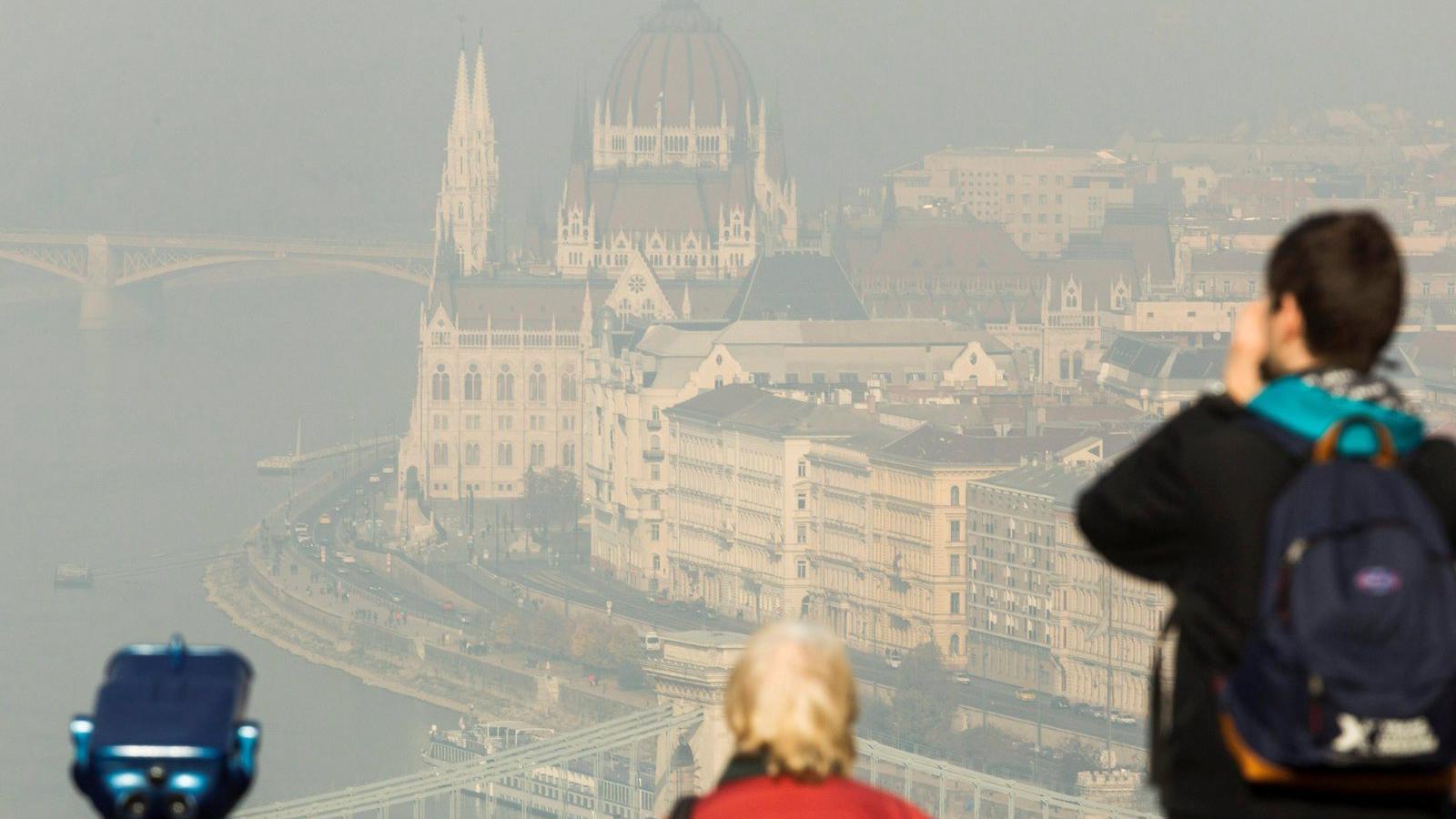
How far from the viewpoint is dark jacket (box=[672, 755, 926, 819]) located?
1901 mm

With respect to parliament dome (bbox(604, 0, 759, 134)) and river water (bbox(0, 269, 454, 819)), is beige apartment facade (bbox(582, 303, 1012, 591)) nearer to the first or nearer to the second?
river water (bbox(0, 269, 454, 819))

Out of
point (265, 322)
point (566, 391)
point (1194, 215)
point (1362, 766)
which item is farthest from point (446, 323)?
point (1362, 766)

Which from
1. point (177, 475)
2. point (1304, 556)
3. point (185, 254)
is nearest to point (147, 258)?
point (185, 254)

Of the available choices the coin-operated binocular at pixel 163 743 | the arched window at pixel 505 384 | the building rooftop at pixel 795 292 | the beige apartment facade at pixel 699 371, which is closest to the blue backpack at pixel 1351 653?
the coin-operated binocular at pixel 163 743

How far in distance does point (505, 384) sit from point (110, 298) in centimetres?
1372

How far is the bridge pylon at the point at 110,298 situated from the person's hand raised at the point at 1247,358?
2409 inches

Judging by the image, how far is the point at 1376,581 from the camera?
178 centimetres

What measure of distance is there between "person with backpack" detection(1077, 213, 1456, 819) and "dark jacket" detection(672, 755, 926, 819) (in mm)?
141

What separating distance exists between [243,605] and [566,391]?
1536cm

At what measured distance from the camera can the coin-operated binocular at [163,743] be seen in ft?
5.84

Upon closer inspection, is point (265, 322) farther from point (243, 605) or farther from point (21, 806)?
point (21, 806)

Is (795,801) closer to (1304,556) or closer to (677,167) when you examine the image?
(1304,556)

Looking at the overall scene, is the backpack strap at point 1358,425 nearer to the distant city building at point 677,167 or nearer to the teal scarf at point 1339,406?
the teal scarf at point 1339,406

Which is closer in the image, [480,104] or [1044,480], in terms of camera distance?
[1044,480]
